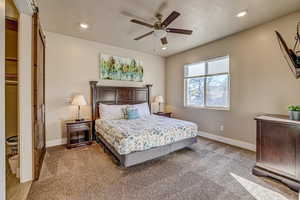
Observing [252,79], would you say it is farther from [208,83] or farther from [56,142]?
[56,142]

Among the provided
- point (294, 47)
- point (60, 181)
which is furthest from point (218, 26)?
point (60, 181)

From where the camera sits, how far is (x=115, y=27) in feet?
10.4

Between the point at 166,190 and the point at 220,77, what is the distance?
10.6 ft

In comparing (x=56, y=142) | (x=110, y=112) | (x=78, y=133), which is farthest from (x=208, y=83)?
(x=56, y=142)

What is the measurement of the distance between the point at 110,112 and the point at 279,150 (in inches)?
137

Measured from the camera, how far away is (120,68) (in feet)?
14.6

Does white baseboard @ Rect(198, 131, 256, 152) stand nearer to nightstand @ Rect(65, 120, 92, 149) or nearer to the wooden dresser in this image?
the wooden dresser

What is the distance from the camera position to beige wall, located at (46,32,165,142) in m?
3.40

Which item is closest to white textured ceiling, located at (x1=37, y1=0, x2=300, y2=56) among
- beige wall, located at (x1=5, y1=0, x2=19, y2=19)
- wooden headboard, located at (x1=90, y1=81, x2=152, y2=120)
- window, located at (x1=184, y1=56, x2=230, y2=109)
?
beige wall, located at (x1=5, y1=0, x2=19, y2=19)

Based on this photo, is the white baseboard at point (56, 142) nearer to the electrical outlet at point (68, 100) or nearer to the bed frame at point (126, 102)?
the bed frame at point (126, 102)

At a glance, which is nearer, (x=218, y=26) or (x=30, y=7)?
(x=30, y=7)

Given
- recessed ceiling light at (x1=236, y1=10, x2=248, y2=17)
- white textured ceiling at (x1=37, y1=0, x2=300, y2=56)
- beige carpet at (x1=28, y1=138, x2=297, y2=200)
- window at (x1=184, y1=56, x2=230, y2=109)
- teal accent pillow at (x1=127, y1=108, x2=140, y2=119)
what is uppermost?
white textured ceiling at (x1=37, y1=0, x2=300, y2=56)

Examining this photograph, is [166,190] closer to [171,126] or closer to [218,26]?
[171,126]

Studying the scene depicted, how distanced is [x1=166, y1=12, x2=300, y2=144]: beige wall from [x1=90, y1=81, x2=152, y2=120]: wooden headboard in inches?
78.1
